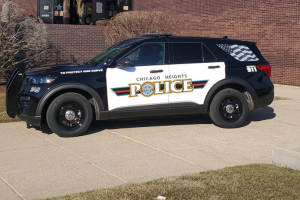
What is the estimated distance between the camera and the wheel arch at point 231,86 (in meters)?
8.12

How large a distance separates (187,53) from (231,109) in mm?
1369

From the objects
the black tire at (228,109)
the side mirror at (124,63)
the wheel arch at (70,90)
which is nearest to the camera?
the wheel arch at (70,90)

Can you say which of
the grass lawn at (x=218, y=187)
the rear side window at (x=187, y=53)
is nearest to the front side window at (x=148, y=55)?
the rear side window at (x=187, y=53)

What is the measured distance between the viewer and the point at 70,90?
24.7 ft

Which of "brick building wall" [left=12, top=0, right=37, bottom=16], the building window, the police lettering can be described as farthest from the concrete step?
"brick building wall" [left=12, top=0, right=37, bottom=16]

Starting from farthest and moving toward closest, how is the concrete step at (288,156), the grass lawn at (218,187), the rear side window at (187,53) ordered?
the rear side window at (187,53) < the concrete step at (288,156) < the grass lawn at (218,187)

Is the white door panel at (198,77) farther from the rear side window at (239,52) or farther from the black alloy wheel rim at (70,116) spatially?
the black alloy wheel rim at (70,116)

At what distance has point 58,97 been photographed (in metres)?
7.37

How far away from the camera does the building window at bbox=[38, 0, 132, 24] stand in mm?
19141

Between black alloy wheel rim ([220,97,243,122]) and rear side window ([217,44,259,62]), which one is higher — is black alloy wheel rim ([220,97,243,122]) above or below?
below

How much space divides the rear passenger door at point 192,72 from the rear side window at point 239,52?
0.34m

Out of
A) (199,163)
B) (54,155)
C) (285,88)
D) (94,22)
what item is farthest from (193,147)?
(94,22)

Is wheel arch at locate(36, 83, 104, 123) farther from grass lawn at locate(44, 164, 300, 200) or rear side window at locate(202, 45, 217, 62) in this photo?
grass lawn at locate(44, 164, 300, 200)

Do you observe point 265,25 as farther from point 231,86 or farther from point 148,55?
point 148,55
